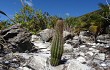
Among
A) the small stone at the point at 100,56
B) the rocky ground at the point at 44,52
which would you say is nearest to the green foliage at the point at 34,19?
the rocky ground at the point at 44,52

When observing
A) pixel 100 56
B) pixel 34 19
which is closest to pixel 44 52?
pixel 100 56

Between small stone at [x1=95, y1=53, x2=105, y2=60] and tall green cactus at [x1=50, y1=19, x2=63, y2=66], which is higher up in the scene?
tall green cactus at [x1=50, y1=19, x2=63, y2=66]

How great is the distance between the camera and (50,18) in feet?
48.7

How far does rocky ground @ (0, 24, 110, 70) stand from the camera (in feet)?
20.8

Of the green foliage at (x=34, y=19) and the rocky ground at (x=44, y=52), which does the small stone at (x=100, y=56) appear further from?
the green foliage at (x=34, y=19)

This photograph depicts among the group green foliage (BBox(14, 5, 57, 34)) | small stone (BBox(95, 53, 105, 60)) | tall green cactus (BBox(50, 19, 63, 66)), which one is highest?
green foliage (BBox(14, 5, 57, 34))

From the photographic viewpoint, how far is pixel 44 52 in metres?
8.51

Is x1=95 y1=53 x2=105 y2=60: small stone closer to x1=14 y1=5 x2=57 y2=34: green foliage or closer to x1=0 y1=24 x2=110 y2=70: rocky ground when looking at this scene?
x1=0 y1=24 x2=110 y2=70: rocky ground

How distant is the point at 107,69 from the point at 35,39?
5311 mm

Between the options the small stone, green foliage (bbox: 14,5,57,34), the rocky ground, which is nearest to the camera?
the rocky ground

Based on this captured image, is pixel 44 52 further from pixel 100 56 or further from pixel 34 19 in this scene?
pixel 34 19

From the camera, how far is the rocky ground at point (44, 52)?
6.35 meters

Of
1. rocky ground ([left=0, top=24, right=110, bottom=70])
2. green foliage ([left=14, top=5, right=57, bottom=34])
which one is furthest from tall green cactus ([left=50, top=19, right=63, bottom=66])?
green foliage ([left=14, top=5, right=57, bottom=34])

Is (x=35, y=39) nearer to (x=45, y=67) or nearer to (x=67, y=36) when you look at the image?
(x=67, y=36)
